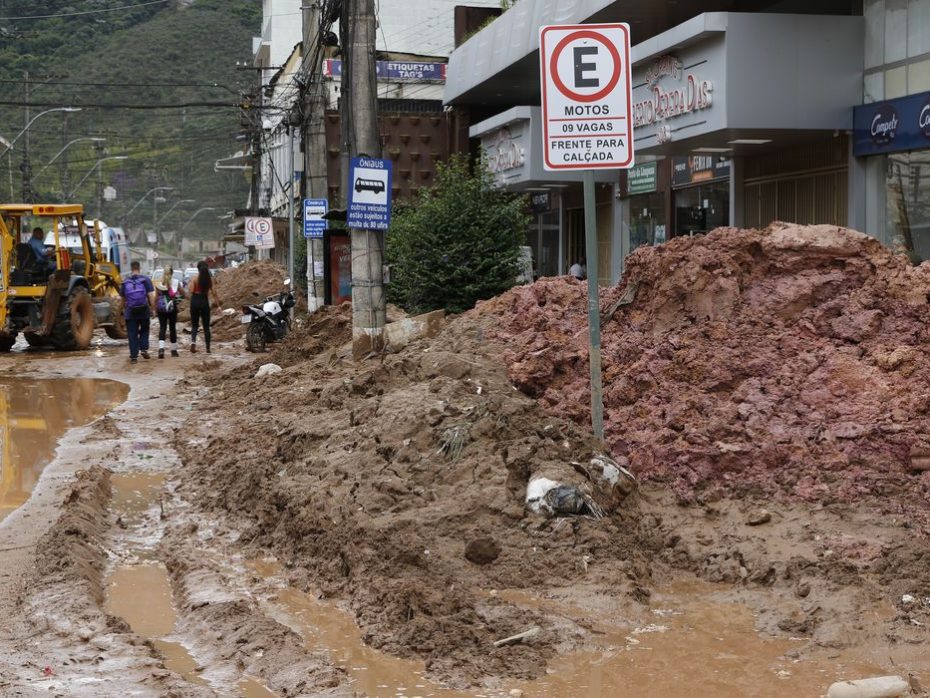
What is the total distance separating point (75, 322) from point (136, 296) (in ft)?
12.1

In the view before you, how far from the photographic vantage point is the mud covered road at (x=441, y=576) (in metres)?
5.80

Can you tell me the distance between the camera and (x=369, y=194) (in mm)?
15930

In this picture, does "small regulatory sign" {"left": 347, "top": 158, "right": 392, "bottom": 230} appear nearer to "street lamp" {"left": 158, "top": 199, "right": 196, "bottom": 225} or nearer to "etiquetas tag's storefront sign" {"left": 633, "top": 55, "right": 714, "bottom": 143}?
"etiquetas tag's storefront sign" {"left": 633, "top": 55, "right": 714, "bottom": 143}

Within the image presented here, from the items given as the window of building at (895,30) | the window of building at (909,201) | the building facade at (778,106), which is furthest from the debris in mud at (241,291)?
the window of building at (895,30)

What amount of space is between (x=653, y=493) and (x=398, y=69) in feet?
108

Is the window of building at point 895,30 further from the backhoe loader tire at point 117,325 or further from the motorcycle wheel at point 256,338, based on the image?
the backhoe loader tire at point 117,325

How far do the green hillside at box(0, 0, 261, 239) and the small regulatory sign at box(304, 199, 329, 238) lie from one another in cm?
4776

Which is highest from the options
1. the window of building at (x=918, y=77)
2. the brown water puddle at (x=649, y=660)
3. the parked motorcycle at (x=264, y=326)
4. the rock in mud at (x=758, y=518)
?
the window of building at (x=918, y=77)

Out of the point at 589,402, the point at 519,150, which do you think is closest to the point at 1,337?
the point at 519,150

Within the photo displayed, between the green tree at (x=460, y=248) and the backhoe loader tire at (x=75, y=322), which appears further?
the backhoe loader tire at (x=75, y=322)

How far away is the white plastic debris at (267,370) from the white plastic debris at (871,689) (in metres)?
13.2

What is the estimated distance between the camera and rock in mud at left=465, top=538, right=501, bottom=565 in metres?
7.30

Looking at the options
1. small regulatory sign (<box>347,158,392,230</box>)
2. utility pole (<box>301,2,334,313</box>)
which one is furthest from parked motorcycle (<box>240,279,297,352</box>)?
small regulatory sign (<box>347,158,392,230</box>)

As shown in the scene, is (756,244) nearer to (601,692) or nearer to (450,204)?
(601,692)
